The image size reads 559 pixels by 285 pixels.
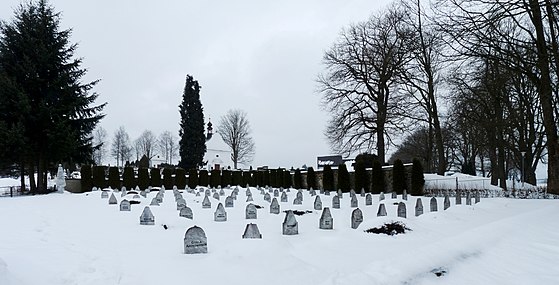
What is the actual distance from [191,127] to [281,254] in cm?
4127

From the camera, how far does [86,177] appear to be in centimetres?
2589

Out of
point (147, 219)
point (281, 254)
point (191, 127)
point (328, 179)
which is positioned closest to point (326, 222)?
point (281, 254)

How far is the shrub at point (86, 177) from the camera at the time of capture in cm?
2572

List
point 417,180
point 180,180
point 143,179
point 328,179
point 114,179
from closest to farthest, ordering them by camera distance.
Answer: point 417,180 < point 328,179 < point 114,179 < point 143,179 < point 180,180

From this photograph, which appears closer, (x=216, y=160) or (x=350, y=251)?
(x=350, y=251)

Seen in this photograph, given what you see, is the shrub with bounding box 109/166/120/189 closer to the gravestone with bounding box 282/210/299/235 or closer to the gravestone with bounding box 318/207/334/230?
the gravestone with bounding box 318/207/334/230

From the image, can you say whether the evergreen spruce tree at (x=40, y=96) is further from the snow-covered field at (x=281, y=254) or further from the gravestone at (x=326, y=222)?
the gravestone at (x=326, y=222)

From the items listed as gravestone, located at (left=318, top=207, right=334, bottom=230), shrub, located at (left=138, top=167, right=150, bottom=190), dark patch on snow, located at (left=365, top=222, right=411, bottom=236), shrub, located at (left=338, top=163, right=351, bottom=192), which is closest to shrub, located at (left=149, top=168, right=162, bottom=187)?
shrub, located at (left=138, top=167, right=150, bottom=190)

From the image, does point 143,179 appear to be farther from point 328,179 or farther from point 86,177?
point 328,179

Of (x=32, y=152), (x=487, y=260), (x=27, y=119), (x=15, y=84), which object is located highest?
(x=15, y=84)

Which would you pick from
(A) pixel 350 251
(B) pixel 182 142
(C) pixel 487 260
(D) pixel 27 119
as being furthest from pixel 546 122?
(B) pixel 182 142

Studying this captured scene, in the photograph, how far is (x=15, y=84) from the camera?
22531 millimetres

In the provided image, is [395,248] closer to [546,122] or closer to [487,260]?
[487,260]

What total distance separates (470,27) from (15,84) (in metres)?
23.4
